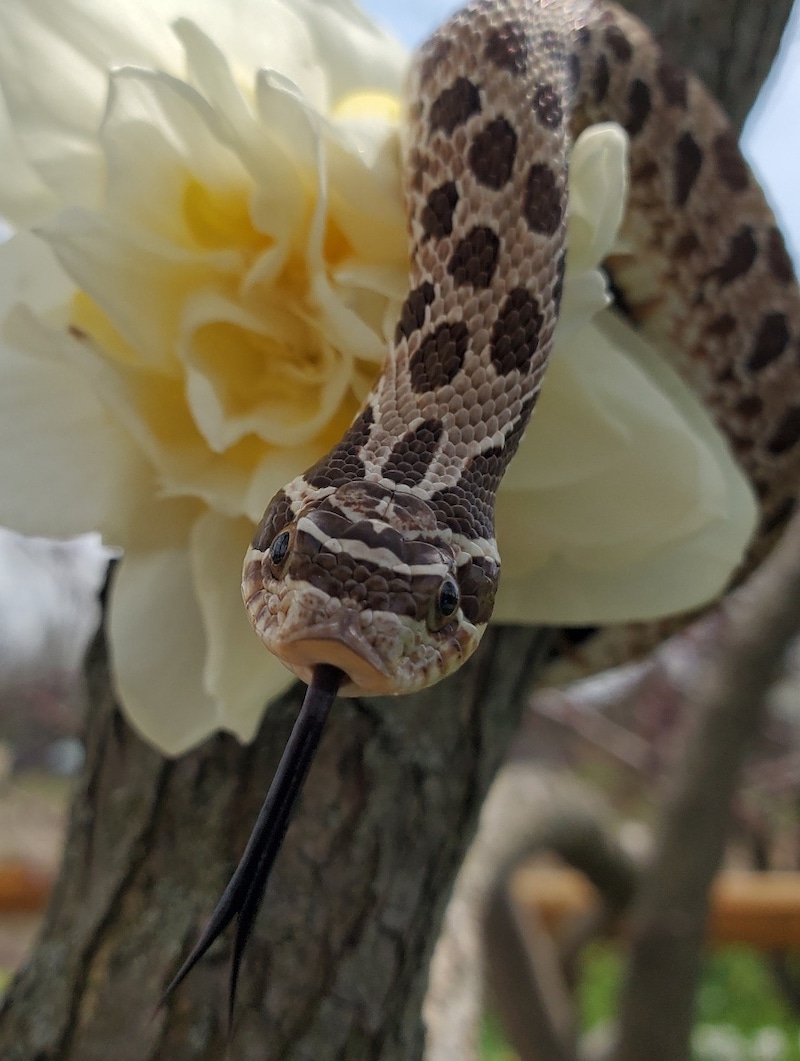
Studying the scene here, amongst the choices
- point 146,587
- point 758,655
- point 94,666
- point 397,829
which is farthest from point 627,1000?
point 146,587

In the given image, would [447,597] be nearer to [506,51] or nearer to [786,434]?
[506,51]

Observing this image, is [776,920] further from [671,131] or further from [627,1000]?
[671,131]

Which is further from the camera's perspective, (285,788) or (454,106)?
(454,106)

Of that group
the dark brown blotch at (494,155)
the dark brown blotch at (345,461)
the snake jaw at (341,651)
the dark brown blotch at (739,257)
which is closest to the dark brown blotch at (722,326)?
the dark brown blotch at (739,257)

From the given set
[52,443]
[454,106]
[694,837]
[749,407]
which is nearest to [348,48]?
[454,106]

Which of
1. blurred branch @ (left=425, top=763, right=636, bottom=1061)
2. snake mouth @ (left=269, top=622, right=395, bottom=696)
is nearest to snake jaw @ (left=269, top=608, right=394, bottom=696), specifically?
snake mouth @ (left=269, top=622, right=395, bottom=696)

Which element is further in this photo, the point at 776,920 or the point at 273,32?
the point at 776,920

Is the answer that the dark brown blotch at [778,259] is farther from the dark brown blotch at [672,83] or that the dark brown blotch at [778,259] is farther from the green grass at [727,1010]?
the green grass at [727,1010]
